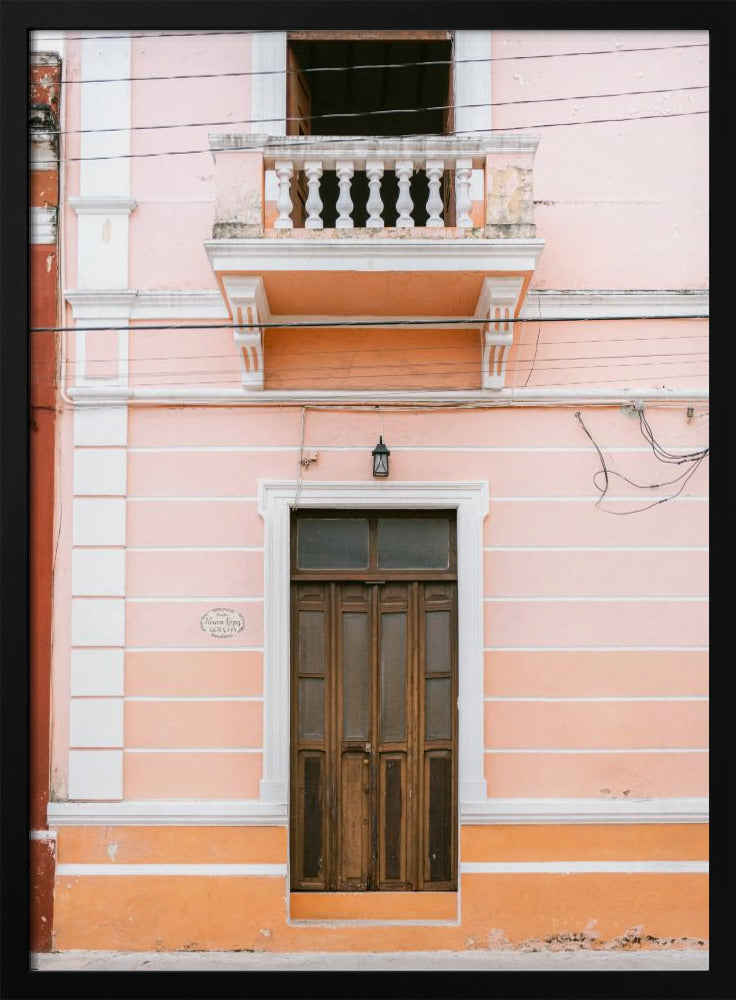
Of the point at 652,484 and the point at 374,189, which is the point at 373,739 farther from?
the point at 374,189

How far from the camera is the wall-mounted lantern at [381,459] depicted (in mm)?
4152

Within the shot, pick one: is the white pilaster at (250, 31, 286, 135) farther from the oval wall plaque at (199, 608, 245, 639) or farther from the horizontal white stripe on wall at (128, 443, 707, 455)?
the oval wall plaque at (199, 608, 245, 639)

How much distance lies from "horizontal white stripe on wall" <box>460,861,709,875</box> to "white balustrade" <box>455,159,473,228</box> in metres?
3.11

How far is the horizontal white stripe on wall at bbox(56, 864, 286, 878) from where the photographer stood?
13.3 ft

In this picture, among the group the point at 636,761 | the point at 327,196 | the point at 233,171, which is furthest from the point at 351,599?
the point at 327,196

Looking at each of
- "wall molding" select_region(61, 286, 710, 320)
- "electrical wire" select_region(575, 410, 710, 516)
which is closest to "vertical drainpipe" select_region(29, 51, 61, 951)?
"wall molding" select_region(61, 286, 710, 320)

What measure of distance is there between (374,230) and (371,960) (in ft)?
11.2

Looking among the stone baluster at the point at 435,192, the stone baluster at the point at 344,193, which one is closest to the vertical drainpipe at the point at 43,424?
the stone baluster at the point at 344,193

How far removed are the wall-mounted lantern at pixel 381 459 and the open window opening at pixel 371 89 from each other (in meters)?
1.33

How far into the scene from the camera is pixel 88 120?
4195mm

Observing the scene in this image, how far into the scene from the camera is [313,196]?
3.95 m

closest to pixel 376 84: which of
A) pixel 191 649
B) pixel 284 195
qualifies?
pixel 284 195

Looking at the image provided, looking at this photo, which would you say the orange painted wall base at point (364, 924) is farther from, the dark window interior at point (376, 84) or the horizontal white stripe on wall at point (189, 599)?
the dark window interior at point (376, 84)
